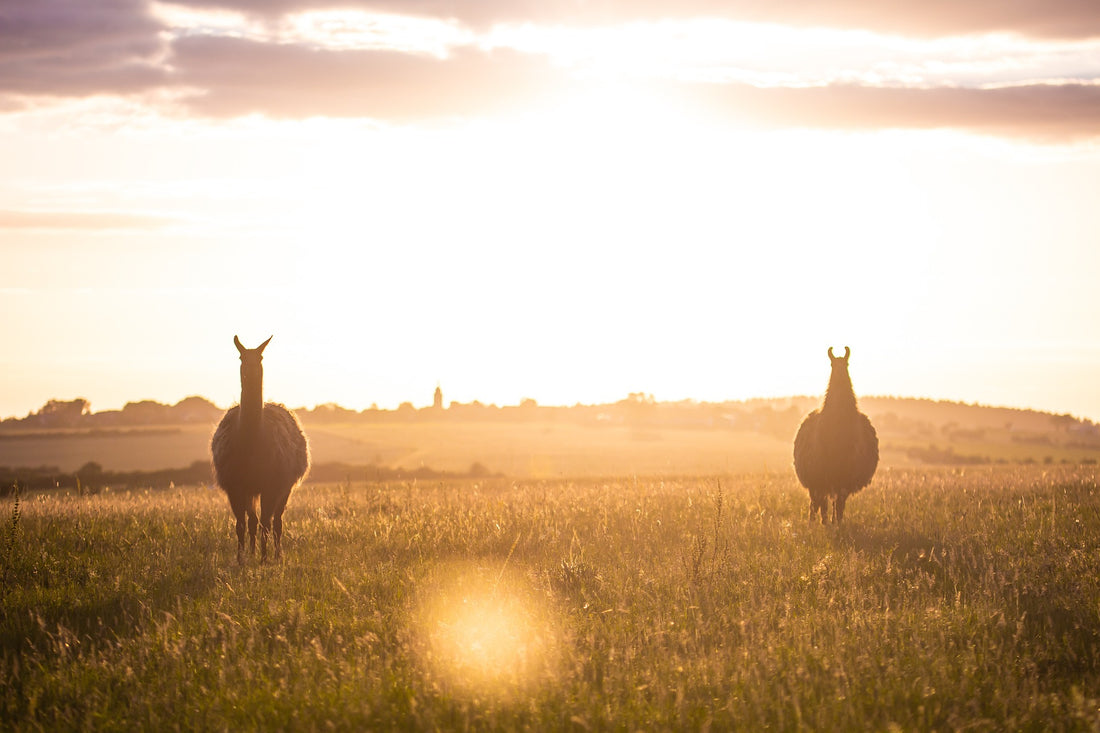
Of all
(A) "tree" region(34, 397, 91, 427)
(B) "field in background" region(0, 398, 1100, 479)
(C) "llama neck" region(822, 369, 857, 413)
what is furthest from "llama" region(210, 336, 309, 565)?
(A) "tree" region(34, 397, 91, 427)

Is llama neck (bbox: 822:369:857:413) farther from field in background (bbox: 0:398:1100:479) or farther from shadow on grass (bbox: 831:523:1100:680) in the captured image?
field in background (bbox: 0:398:1100:479)

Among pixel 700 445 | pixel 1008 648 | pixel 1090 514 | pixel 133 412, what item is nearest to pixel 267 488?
pixel 1008 648

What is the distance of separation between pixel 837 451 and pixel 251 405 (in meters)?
9.35

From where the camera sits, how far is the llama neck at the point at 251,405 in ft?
40.3

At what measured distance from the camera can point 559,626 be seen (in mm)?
7539

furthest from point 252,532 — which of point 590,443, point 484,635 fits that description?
point 590,443

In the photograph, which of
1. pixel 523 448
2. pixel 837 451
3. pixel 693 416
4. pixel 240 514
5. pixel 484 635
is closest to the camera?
pixel 484 635

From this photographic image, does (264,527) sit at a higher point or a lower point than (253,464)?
lower

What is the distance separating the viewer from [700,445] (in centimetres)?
7644

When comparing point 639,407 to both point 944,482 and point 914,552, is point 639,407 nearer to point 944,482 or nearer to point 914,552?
point 944,482

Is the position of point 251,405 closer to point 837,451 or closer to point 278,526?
point 278,526

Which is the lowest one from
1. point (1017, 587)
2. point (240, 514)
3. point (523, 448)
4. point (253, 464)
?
point (523, 448)

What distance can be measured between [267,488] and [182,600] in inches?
142

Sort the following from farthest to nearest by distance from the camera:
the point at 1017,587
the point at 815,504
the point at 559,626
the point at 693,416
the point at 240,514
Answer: the point at 693,416 → the point at 815,504 → the point at 240,514 → the point at 1017,587 → the point at 559,626
